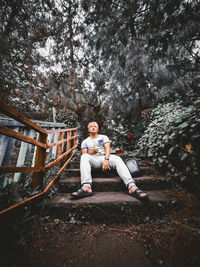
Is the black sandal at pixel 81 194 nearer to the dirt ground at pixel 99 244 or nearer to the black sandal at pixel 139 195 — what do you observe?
the dirt ground at pixel 99 244

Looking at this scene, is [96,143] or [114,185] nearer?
[114,185]

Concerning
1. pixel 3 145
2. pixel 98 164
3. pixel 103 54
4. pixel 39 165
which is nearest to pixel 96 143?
pixel 98 164

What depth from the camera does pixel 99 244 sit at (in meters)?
1.00

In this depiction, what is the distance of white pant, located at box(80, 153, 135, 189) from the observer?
1.59 m

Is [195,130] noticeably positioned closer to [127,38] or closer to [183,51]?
[183,51]

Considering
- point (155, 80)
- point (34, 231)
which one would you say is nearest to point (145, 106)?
point (155, 80)

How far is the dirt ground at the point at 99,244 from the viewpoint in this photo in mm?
849

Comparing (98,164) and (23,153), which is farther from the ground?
(23,153)

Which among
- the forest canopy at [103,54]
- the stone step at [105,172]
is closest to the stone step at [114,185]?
the stone step at [105,172]

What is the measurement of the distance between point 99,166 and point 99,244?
1.01 meters

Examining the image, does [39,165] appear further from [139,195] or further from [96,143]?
[139,195]

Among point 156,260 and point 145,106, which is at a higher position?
point 145,106

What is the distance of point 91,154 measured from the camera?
2.07 metres

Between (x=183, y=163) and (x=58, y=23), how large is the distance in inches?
210
